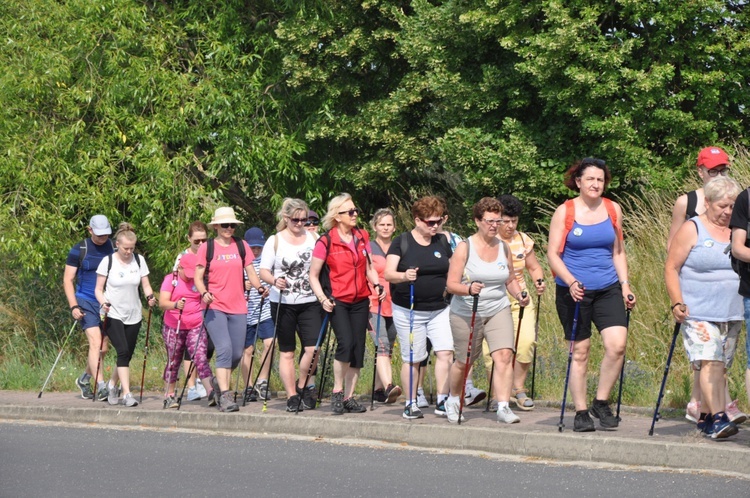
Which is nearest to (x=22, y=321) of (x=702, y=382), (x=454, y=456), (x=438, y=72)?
(x=438, y=72)

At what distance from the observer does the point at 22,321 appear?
22734mm

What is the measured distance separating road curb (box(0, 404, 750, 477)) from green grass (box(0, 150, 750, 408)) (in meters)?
2.00

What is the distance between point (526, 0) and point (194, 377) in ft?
26.3

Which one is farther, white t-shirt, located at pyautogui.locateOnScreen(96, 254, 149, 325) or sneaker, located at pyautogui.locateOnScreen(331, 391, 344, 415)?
white t-shirt, located at pyautogui.locateOnScreen(96, 254, 149, 325)

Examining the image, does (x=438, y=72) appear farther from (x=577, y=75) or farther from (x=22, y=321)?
(x=22, y=321)

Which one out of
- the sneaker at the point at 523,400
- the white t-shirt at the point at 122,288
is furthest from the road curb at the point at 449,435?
the sneaker at the point at 523,400

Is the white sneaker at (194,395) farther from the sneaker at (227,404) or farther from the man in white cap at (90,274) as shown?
the sneaker at (227,404)

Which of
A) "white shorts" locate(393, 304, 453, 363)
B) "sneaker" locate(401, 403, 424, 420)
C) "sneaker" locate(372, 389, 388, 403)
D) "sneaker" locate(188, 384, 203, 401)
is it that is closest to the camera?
"sneaker" locate(401, 403, 424, 420)

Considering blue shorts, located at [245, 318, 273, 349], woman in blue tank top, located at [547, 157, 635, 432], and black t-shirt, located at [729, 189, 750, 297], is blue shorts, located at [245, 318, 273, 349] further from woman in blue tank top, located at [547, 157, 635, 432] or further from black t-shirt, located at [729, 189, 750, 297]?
black t-shirt, located at [729, 189, 750, 297]

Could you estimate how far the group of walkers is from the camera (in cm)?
924

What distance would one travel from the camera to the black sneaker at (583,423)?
31.8ft

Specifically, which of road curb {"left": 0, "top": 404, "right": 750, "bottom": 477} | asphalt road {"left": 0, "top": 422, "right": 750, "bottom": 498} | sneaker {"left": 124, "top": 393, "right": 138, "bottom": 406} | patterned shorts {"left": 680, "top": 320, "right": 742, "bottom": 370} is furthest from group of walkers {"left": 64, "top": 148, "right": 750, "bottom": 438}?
asphalt road {"left": 0, "top": 422, "right": 750, "bottom": 498}

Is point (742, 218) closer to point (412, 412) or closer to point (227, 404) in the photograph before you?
point (412, 412)

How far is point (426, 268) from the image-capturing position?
37.2 feet
